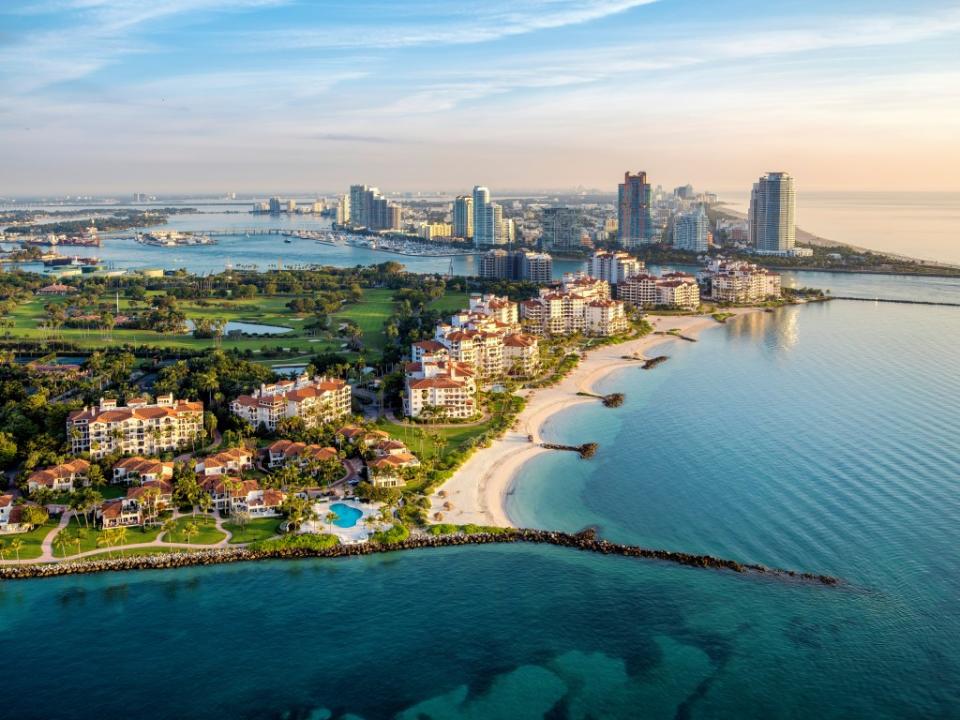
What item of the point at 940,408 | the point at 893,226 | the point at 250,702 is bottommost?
the point at 250,702

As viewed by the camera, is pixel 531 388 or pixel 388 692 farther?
pixel 531 388

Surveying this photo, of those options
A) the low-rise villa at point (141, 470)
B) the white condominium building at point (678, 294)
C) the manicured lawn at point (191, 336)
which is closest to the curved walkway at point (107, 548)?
the low-rise villa at point (141, 470)

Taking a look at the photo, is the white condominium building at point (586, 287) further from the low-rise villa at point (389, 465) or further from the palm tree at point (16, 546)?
the palm tree at point (16, 546)

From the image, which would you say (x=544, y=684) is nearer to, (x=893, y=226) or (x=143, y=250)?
(x=143, y=250)

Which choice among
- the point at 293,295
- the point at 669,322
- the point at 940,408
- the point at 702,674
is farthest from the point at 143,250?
the point at 702,674

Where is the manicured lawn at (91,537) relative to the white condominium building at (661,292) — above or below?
below

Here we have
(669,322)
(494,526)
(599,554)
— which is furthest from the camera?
(669,322)
